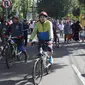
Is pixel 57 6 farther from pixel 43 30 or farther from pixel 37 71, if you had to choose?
pixel 37 71

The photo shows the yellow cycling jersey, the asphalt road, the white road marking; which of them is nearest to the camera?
the asphalt road

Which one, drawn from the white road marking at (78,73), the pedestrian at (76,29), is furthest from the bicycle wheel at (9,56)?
the pedestrian at (76,29)

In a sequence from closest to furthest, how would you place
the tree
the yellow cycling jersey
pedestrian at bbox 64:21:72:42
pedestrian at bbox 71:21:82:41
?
1. the yellow cycling jersey
2. pedestrian at bbox 64:21:72:42
3. pedestrian at bbox 71:21:82:41
4. the tree

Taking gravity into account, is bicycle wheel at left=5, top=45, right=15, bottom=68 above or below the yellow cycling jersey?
below

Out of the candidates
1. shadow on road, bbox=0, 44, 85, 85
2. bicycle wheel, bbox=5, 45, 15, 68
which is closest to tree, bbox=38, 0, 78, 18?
shadow on road, bbox=0, 44, 85, 85

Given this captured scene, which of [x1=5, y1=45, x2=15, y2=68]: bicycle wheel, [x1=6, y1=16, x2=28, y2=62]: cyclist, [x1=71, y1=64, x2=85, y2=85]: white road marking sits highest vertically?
[x1=6, y1=16, x2=28, y2=62]: cyclist

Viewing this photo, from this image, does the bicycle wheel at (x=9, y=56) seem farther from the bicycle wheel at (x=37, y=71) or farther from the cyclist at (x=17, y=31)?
the bicycle wheel at (x=37, y=71)

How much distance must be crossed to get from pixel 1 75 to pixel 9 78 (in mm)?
545

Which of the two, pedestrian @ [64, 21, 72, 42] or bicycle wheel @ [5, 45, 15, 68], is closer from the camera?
bicycle wheel @ [5, 45, 15, 68]

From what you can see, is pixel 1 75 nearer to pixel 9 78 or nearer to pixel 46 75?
pixel 9 78

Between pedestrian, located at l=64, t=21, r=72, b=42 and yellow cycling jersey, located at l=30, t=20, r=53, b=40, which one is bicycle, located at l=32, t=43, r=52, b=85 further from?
pedestrian, located at l=64, t=21, r=72, b=42

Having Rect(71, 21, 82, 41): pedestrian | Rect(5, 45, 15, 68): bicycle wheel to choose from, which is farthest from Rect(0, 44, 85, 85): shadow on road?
Rect(71, 21, 82, 41): pedestrian

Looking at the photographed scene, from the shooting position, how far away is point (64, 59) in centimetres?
1364

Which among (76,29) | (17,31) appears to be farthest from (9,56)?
(76,29)
